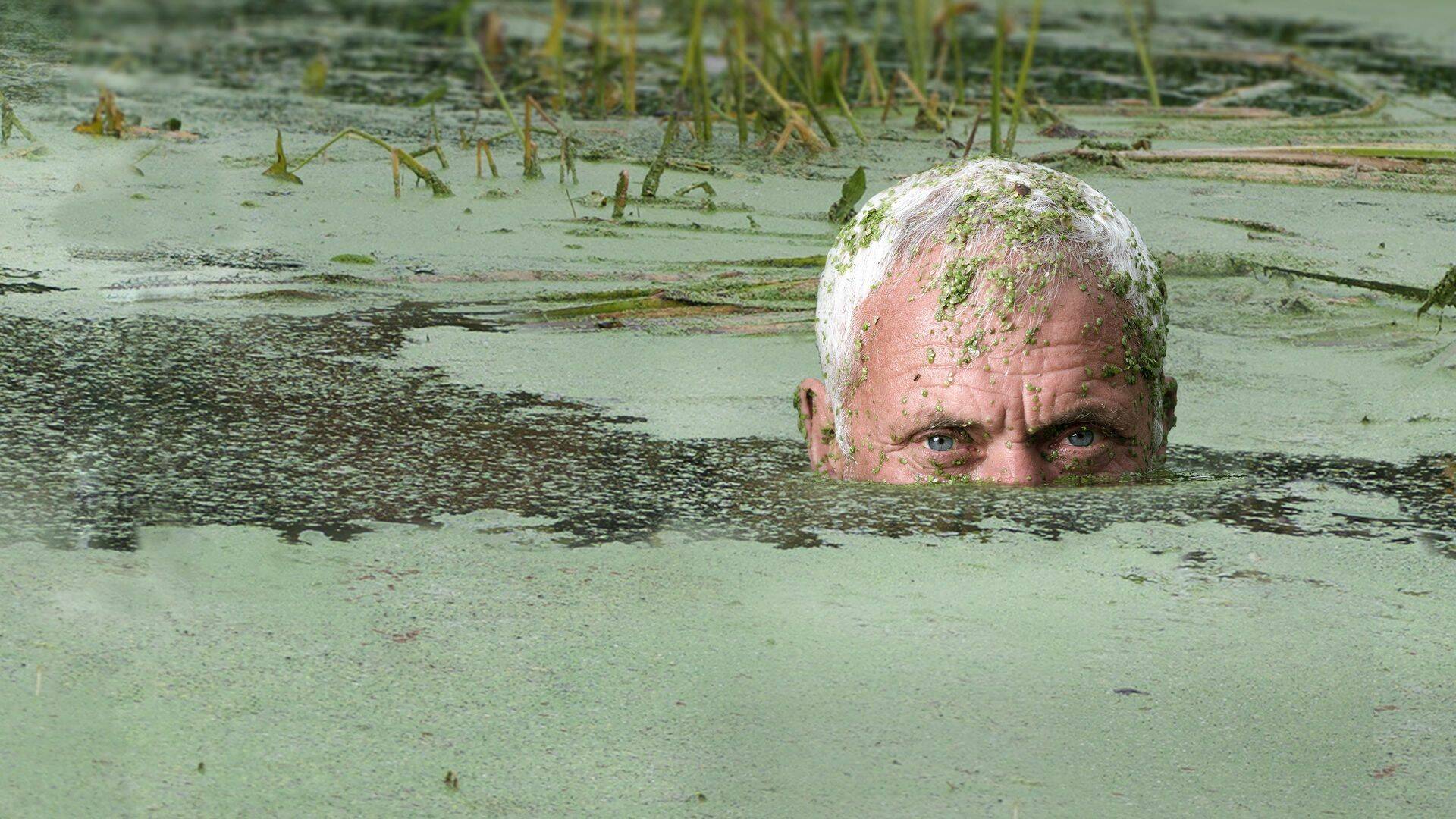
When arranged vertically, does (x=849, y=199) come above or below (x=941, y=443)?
above

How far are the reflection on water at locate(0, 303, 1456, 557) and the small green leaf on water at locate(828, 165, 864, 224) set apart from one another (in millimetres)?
1204

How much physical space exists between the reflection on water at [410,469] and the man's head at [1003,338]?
8 cm

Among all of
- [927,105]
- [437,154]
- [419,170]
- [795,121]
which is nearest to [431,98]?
[437,154]

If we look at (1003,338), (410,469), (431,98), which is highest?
(431,98)

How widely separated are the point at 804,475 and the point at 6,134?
235 centimetres

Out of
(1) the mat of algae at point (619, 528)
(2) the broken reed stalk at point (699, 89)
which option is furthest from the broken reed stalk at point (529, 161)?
(2) the broken reed stalk at point (699, 89)

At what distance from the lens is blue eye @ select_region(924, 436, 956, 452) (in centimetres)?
224

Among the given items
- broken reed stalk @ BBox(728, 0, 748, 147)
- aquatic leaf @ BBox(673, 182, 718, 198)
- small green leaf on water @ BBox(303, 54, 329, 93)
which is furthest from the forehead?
small green leaf on water @ BBox(303, 54, 329, 93)

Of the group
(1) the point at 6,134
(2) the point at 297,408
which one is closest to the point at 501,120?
(1) the point at 6,134

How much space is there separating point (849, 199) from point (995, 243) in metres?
1.66

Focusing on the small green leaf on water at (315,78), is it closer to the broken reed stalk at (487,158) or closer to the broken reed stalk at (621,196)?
the broken reed stalk at (487,158)

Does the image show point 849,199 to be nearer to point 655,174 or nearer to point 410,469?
point 655,174

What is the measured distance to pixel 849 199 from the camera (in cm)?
387

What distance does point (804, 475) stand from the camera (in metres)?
2.46
